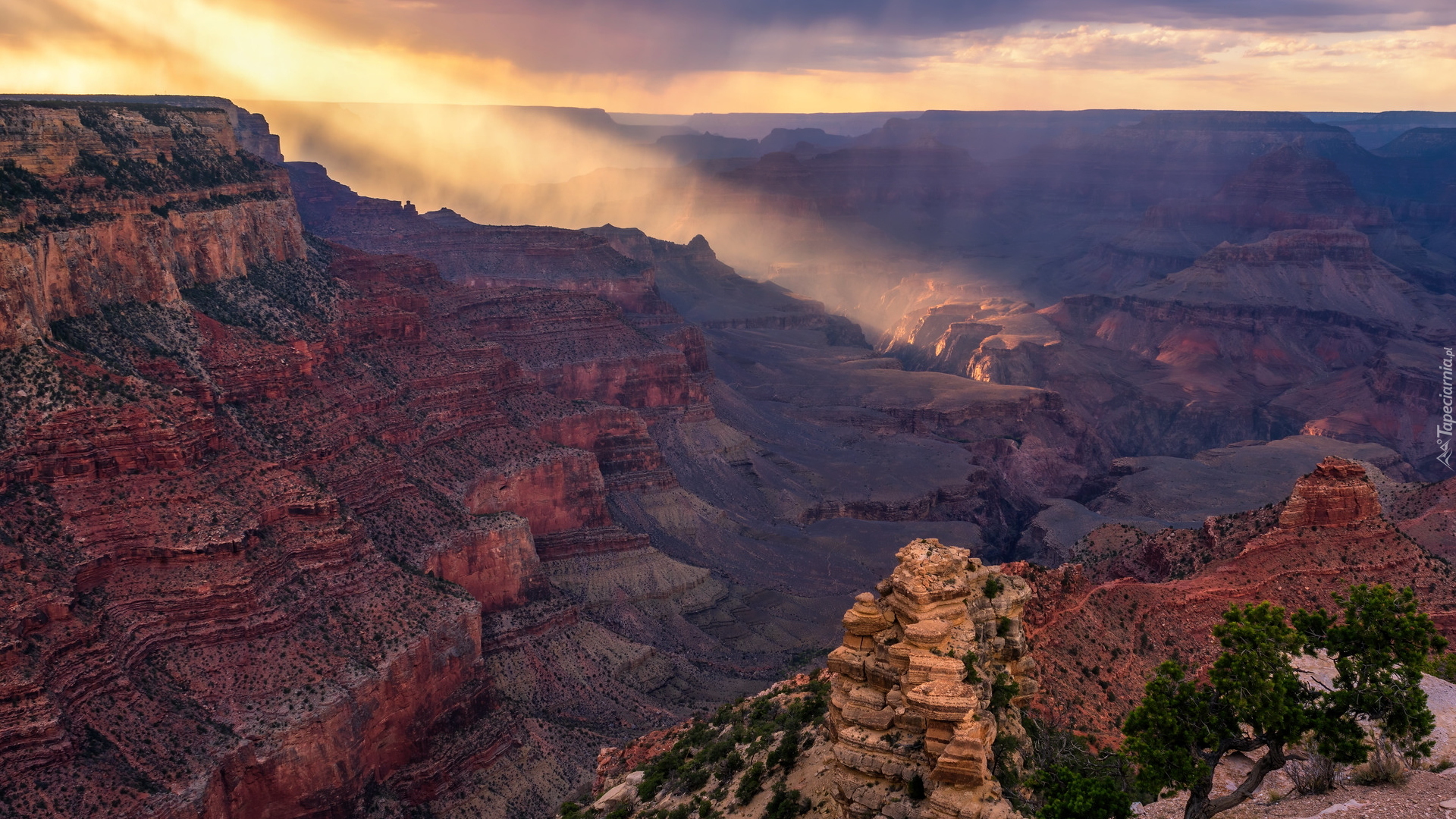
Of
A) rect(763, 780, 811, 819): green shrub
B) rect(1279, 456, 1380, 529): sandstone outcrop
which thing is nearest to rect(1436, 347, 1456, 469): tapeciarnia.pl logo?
rect(1279, 456, 1380, 529): sandstone outcrop

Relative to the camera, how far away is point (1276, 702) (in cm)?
2331

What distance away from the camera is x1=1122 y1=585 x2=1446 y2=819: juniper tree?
924 inches

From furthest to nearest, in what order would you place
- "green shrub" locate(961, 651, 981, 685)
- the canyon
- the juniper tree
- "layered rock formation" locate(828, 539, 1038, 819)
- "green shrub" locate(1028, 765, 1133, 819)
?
the canyon → "green shrub" locate(961, 651, 981, 685) → the juniper tree → "green shrub" locate(1028, 765, 1133, 819) → "layered rock formation" locate(828, 539, 1038, 819)

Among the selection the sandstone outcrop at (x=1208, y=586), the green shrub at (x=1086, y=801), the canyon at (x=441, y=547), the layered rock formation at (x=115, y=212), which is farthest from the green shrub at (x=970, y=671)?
the layered rock formation at (x=115, y=212)

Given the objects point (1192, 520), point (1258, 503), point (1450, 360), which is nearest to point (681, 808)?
point (1192, 520)

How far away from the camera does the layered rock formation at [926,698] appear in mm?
21500

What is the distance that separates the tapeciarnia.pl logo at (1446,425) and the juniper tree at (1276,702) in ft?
362

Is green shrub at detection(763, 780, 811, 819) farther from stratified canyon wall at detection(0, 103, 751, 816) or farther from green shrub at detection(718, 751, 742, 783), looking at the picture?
stratified canyon wall at detection(0, 103, 751, 816)

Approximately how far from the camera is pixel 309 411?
189ft

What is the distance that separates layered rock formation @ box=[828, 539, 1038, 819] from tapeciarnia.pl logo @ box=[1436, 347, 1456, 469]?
113411mm

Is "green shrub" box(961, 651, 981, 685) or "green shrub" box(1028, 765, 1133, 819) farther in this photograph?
"green shrub" box(961, 651, 981, 685)

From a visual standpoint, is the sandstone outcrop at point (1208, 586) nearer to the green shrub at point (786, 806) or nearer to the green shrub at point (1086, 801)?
the green shrub at point (1086, 801)

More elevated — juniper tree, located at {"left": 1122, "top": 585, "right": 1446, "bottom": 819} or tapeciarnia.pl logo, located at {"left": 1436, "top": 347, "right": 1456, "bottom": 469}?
juniper tree, located at {"left": 1122, "top": 585, "right": 1446, "bottom": 819}

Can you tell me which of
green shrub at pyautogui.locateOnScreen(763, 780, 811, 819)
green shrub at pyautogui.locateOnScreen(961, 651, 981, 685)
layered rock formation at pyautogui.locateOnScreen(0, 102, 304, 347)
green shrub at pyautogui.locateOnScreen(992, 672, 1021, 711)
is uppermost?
layered rock formation at pyautogui.locateOnScreen(0, 102, 304, 347)
